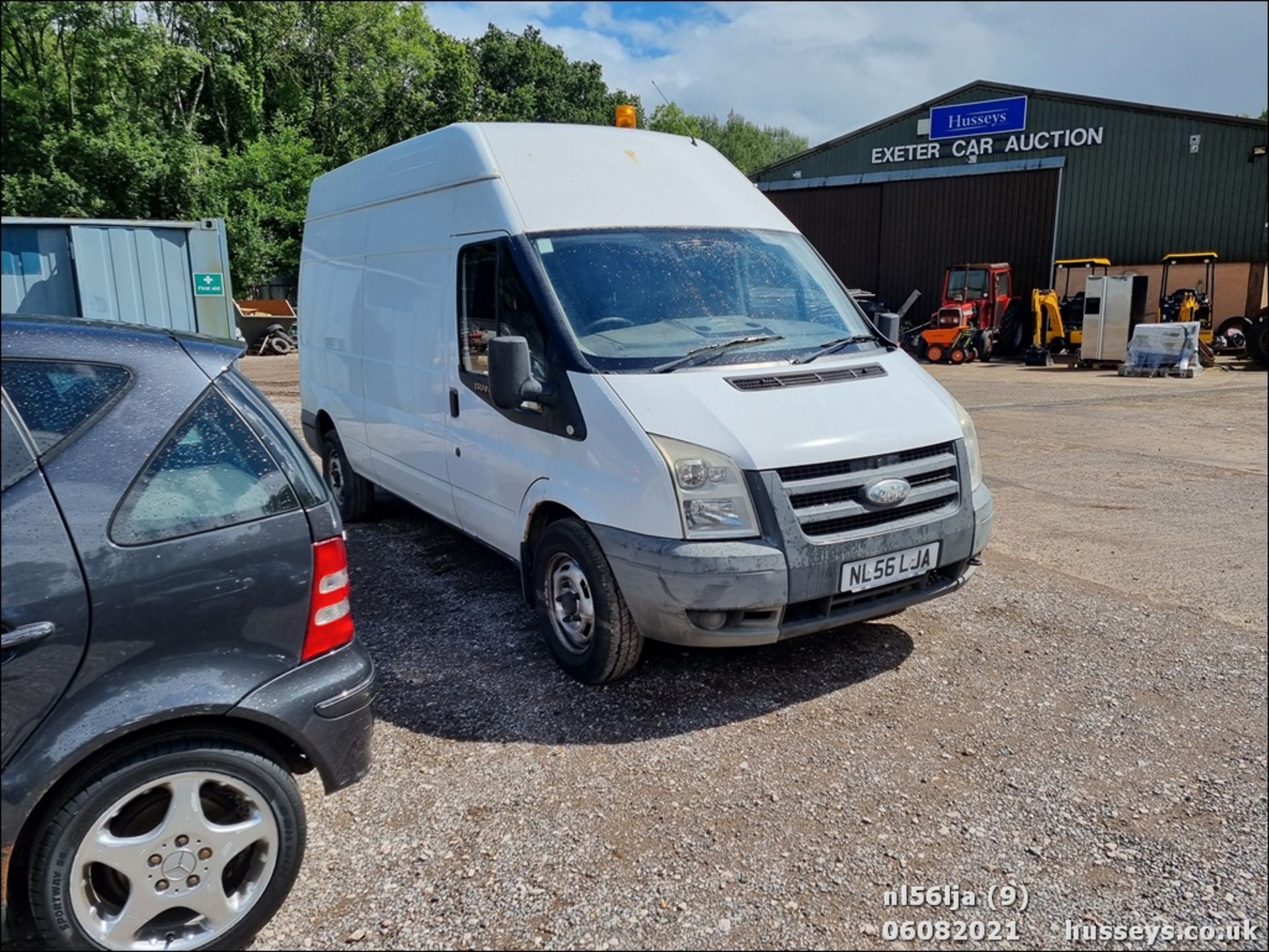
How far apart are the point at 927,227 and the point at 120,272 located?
2676 centimetres

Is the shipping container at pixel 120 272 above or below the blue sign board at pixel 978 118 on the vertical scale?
below

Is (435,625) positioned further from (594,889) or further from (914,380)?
(914,380)

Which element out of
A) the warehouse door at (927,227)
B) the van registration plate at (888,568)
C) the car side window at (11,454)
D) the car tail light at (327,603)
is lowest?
the van registration plate at (888,568)

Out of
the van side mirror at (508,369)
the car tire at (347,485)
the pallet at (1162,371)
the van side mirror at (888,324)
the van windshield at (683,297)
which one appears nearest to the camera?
the van side mirror at (508,369)

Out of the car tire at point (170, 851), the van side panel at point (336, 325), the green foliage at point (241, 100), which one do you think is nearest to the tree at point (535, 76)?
the green foliage at point (241, 100)

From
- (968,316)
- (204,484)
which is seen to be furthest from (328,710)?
(968,316)

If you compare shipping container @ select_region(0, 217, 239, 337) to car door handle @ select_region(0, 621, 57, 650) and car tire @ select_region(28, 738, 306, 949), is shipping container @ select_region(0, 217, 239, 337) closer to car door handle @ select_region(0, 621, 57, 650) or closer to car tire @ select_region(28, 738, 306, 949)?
car door handle @ select_region(0, 621, 57, 650)

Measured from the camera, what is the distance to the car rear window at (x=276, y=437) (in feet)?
8.23

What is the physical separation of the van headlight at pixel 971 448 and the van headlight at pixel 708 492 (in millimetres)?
1219

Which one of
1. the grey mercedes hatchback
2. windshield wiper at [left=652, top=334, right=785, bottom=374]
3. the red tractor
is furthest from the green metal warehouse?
the grey mercedes hatchback

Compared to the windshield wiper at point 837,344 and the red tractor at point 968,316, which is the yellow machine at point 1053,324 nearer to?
the red tractor at point 968,316

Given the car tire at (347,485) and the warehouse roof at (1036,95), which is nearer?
the car tire at (347,485)

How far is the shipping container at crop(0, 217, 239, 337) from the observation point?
1653 millimetres

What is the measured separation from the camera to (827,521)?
360cm
